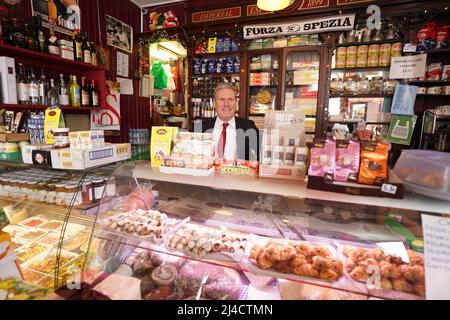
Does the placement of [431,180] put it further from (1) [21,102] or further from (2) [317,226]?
(1) [21,102]

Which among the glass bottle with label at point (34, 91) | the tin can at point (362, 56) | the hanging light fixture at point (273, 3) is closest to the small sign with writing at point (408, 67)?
the tin can at point (362, 56)

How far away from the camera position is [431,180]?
96 cm

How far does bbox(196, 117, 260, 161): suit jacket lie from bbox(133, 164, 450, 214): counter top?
1.18 m

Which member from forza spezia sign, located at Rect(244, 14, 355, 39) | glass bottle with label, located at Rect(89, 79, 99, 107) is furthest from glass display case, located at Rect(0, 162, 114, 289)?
forza spezia sign, located at Rect(244, 14, 355, 39)

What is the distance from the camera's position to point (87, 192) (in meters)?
1.40

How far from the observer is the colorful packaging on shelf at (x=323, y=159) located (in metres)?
1.06

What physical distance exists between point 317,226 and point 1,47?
298cm

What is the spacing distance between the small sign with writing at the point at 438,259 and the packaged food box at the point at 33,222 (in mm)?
1845

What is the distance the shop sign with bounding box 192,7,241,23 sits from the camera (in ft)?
13.7

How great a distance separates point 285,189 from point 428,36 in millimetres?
3698

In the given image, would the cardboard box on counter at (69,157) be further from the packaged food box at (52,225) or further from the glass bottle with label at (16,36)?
the glass bottle with label at (16,36)

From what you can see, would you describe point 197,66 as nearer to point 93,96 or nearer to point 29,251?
point 93,96

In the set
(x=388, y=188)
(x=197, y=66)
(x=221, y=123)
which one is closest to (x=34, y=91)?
(x=221, y=123)

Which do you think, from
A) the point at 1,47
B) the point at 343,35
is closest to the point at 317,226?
the point at 1,47
